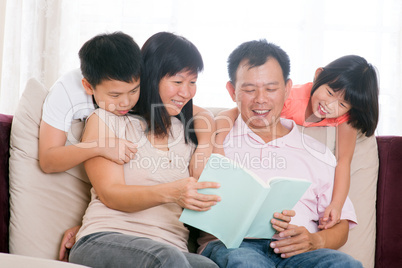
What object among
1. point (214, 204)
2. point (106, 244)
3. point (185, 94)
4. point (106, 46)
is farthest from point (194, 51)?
point (106, 244)

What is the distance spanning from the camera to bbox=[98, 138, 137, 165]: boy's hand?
1.35 metres

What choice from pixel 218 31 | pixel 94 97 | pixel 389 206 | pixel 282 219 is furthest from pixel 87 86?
pixel 218 31

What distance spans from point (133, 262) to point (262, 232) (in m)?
0.42

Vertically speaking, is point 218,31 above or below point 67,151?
above

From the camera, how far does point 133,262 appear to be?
1.15 meters

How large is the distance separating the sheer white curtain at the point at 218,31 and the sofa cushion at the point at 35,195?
1387 mm

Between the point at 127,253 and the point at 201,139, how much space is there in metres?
0.53

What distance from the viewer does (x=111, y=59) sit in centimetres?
141

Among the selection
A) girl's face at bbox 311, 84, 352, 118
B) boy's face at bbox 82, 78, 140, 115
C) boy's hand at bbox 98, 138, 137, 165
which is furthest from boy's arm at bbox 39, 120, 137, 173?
girl's face at bbox 311, 84, 352, 118

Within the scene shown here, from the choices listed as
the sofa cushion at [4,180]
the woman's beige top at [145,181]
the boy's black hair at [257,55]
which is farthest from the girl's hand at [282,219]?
the sofa cushion at [4,180]

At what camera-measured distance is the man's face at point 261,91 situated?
1.58m

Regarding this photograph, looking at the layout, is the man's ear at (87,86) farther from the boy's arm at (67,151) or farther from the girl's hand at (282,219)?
the girl's hand at (282,219)

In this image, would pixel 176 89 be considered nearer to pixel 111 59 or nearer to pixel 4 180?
pixel 111 59

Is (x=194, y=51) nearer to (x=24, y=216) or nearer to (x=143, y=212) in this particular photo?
(x=143, y=212)
